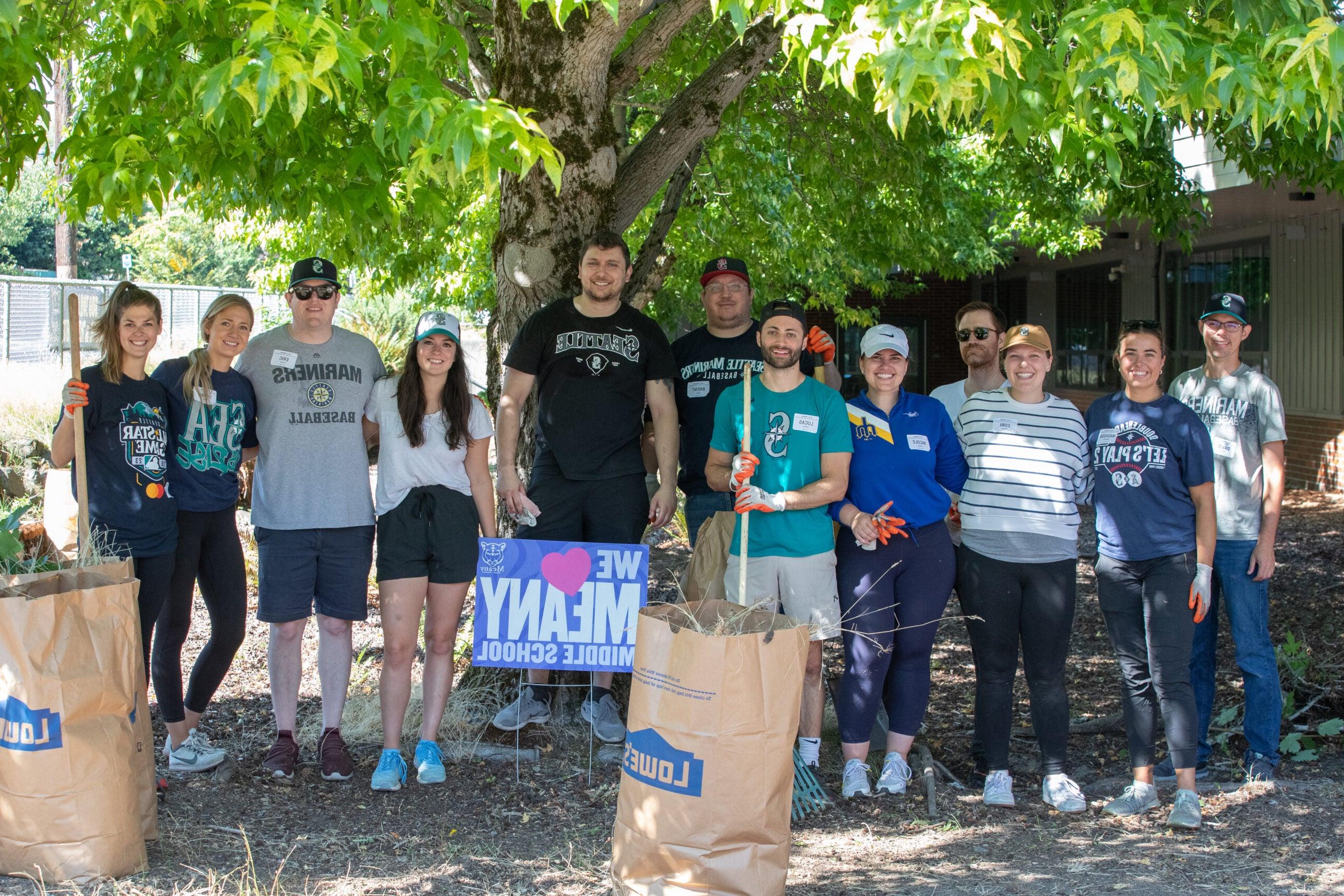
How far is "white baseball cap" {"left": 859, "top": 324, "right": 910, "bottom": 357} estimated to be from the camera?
4332 millimetres

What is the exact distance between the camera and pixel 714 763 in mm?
3145

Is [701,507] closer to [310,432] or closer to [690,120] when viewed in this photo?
[310,432]

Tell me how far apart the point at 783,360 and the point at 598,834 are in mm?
1812

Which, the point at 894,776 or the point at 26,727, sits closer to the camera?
the point at 26,727

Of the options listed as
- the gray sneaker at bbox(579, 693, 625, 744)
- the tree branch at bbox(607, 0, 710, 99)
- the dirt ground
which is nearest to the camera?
the dirt ground

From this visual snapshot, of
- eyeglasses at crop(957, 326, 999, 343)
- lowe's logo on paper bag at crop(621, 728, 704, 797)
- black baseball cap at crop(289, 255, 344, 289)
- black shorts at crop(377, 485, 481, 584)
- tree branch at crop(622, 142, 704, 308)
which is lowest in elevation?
lowe's logo on paper bag at crop(621, 728, 704, 797)

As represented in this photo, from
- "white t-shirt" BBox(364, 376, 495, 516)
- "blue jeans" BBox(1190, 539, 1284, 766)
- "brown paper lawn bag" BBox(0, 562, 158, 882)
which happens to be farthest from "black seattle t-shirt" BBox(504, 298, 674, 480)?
"blue jeans" BBox(1190, 539, 1284, 766)

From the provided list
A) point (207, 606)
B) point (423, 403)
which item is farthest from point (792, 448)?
point (207, 606)

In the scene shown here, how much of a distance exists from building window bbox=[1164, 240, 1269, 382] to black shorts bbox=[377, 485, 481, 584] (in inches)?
431

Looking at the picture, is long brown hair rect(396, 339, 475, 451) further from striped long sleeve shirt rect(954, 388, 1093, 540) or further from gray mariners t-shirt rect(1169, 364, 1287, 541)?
gray mariners t-shirt rect(1169, 364, 1287, 541)

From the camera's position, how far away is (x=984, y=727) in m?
4.34

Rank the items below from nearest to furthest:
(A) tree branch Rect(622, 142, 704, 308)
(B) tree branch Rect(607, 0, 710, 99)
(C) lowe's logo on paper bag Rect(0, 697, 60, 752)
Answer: (C) lowe's logo on paper bag Rect(0, 697, 60, 752)
(B) tree branch Rect(607, 0, 710, 99)
(A) tree branch Rect(622, 142, 704, 308)

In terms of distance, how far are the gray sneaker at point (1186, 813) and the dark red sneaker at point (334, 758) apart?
3.00m

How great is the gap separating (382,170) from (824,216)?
18.6 feet
